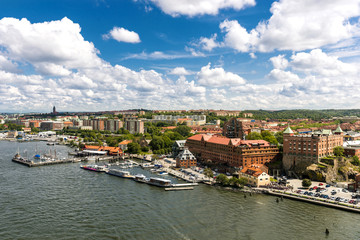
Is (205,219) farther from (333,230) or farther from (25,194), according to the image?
(25,194)

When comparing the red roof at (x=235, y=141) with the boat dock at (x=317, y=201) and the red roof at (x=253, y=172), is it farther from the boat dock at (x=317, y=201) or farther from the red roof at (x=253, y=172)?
the boat dock at (x=317, y=201)

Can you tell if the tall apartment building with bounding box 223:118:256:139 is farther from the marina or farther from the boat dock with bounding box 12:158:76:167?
the boat dock with bounding box 12:158:76:167

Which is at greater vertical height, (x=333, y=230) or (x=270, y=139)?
(x=270, y=139)

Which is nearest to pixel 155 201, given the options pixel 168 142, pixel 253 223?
pixel 253 223

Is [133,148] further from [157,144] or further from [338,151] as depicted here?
[338,151]

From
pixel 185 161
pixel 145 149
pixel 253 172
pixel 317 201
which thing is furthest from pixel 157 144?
pixel 317 201
